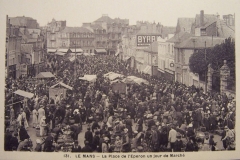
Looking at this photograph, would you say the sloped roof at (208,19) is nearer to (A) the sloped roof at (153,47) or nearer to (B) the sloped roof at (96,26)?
(A) the sloped roof at (153,47)

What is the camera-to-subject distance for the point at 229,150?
32.1 feet

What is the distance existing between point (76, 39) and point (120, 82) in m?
1.75

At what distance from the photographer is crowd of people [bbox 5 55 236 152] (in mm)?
9641

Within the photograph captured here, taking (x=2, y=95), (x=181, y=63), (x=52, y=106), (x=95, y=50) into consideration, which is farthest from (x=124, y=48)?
(x=2, y=95)

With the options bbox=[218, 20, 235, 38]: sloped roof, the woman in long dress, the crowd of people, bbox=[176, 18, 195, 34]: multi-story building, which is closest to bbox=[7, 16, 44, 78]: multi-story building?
the crowd of people

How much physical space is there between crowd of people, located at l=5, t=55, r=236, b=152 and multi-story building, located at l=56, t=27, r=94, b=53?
37cm

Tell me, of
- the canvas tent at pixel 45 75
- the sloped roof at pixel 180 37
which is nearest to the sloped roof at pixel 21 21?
the canvas tent at pixel 45 75

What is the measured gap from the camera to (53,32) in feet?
33.2

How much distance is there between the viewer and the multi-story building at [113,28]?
32.9 ft

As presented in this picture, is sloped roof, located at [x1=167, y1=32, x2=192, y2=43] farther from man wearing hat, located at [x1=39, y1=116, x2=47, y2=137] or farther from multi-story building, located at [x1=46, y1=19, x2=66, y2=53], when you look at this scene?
man wearing hat, located at [x1=39, y1=116, x2=47, y2=137]

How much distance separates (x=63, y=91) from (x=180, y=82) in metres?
3.25

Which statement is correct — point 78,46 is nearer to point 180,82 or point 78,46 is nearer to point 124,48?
point 124,48

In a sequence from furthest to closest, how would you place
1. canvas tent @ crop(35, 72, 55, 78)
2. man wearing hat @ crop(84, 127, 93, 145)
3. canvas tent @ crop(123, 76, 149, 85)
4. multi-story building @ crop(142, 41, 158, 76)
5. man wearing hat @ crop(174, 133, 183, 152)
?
multi-story building @ crop(142, 41, 158, 76), canvas tent @ crop(123, 76, 149, 85), canvas tent @ crop(35, 72, 55, 78), man wearing hat @ crop(174, 133, 183, 152), man wearing hat @ crop(84, 127, 93, 145)

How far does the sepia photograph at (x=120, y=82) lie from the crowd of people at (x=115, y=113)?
0.09 ft
